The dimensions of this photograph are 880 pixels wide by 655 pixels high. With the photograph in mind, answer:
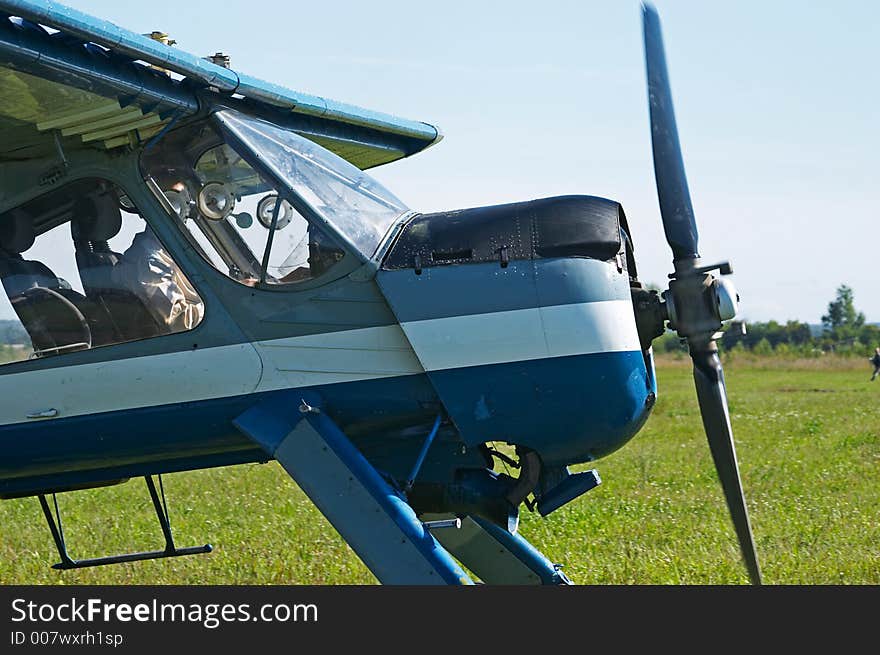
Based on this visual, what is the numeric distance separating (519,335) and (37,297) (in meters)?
2.85

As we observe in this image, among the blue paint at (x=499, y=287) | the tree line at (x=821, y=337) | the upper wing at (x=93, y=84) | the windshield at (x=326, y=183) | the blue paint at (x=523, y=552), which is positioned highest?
the upper wing at (x=93, y=84)

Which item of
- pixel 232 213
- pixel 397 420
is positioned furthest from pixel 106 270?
pixel 397 420

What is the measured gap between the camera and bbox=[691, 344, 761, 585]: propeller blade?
6523mm

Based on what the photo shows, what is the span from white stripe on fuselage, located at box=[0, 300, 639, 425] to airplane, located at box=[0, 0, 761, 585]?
0.01m

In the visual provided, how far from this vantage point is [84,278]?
22.9 ft

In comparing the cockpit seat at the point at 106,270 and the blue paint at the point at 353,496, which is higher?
the cockpit seat at the point at 106,270

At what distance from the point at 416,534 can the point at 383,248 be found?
151 cm

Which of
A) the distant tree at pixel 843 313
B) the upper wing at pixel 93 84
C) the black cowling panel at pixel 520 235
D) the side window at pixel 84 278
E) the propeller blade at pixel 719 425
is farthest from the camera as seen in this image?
the distant tree at pixel 843 313

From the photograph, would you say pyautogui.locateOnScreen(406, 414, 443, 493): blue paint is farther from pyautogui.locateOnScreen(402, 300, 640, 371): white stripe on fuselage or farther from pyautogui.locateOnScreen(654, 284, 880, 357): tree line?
pyautogui.locateOnScreen(654, 284, 880, 357): tree line

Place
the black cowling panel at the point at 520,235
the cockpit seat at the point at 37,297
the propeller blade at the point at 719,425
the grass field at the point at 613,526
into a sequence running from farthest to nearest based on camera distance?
the grass field at the point at 613,526 → the cockpit seat at the point at 37,297 → the propeller blade at the point at 719,425 → the black cowling panel at the point at 520,235

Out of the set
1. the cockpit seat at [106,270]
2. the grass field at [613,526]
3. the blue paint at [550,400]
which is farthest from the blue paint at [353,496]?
the grass field at [613,526]

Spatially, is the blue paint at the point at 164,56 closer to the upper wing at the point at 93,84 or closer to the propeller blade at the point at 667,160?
the upper wing at the point at 93,84

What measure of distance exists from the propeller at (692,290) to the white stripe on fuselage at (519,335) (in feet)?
1.24

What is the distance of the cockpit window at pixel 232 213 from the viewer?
658 centimetres
